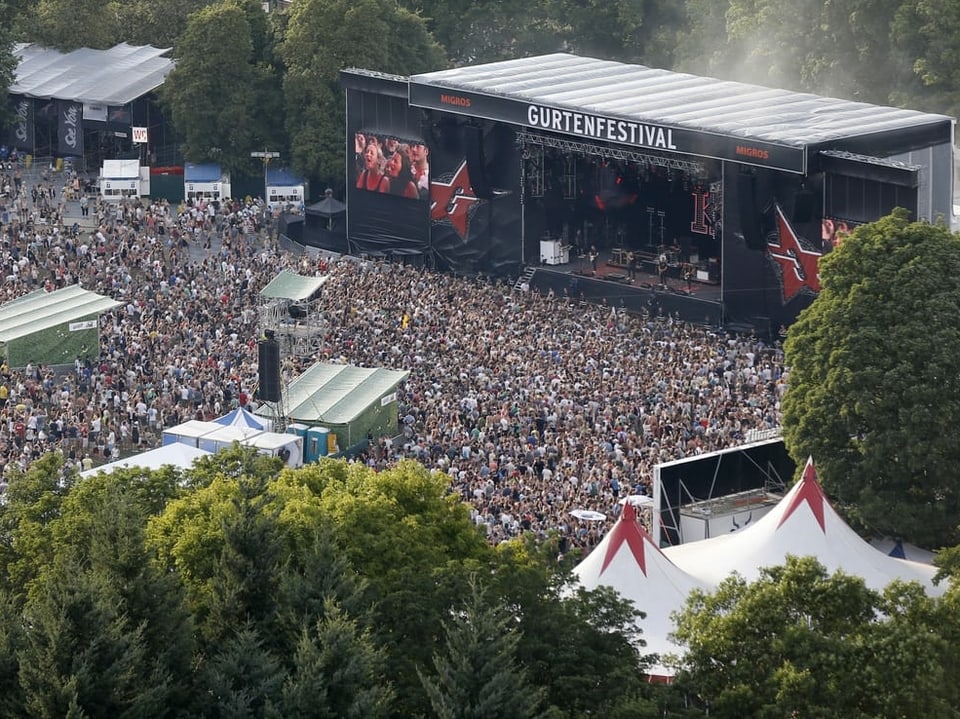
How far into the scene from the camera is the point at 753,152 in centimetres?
4609

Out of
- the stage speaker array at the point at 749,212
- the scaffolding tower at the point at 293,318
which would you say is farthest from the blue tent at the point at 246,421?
the stage speaker array at the point at 749,212

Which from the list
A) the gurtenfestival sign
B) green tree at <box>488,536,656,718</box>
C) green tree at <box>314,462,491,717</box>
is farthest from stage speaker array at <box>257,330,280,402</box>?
green tree at <box>488,536,656,718</box>

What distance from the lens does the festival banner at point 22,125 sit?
214 feet

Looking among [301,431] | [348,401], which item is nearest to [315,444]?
[301,431]

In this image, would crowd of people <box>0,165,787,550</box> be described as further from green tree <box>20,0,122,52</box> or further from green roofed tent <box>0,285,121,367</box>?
green tree <box>20,0,122,52</box>

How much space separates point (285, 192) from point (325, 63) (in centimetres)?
380

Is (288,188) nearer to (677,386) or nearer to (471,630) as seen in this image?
(677,386)

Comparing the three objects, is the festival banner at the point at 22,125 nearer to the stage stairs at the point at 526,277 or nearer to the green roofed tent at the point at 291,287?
the green roofed tent at the point at 291,287

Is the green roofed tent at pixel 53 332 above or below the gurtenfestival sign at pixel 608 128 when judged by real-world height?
below

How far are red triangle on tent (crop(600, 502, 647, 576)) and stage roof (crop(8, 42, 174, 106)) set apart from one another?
118ft

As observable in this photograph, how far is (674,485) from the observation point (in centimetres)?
3503

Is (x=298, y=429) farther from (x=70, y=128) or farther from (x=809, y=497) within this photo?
(x=70, y=128)

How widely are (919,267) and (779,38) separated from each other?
32.3m

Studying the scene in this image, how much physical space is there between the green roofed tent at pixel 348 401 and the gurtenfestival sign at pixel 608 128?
8857 mm
